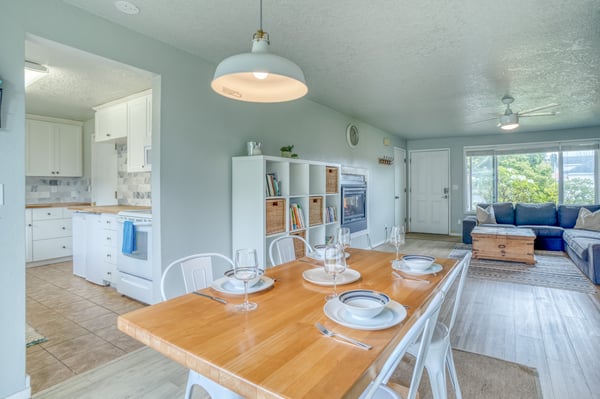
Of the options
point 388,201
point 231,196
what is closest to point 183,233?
point 231,196

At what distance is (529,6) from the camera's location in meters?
2.16

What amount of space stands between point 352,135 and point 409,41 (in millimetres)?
2846

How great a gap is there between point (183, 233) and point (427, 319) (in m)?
2.34

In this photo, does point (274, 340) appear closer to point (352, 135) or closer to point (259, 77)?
point (259, 77)

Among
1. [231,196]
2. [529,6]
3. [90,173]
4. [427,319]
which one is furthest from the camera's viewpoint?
[90,173]

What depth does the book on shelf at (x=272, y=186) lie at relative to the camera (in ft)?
10.4

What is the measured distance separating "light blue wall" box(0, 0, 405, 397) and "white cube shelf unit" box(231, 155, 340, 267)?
152 mm

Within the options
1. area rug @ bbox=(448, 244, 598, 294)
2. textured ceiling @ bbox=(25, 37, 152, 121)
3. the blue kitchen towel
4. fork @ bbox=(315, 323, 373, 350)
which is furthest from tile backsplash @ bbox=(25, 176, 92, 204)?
area rug @ bbox=(448, 244, 598, 294)

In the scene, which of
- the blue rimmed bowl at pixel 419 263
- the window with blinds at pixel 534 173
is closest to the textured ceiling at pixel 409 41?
the blue rimmed bowl at pixel 419 263

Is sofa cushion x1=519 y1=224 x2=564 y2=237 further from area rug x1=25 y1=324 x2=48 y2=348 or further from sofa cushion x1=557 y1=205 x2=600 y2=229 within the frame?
area rug x1=25 y1=324 x2=48 y2=348

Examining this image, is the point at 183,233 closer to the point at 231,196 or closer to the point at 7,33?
the point at 231,196

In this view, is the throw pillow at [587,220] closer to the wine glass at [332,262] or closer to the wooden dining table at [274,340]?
the wooden dining table at [274,340]

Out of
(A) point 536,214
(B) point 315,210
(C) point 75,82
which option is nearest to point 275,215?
(B) point 315,210

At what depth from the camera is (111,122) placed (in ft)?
13.8
